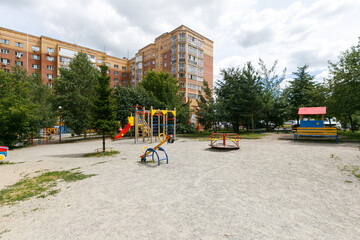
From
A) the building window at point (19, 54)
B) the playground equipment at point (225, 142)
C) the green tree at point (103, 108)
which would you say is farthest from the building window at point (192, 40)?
the building window at point (19, 54)

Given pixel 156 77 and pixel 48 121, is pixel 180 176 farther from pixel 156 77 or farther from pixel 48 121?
pixel 156 77

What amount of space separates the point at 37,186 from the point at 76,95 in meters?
18.0

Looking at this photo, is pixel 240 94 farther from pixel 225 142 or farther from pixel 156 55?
pixel 156 55

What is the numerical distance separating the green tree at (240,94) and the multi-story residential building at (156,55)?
68.6ft

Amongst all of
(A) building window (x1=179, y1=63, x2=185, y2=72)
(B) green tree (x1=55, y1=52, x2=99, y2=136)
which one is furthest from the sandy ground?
(A) building window (x1=179, y1=63, x2=185, y2=72)

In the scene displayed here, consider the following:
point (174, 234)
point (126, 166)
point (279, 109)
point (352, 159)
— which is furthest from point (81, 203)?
point (279, 109)

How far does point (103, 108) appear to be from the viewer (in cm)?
1089

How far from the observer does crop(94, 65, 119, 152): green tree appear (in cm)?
1084

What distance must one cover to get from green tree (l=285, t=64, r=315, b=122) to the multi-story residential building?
2248 cm

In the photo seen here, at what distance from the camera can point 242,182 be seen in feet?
18.1

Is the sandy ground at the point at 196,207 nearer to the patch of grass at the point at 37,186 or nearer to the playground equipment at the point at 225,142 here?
the patch of grass at the point at 37,186

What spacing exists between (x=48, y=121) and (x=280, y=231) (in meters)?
24.6

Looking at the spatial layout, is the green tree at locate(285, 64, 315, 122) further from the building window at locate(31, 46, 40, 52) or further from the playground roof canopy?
the building window at locate(31, 46, 40, 52)

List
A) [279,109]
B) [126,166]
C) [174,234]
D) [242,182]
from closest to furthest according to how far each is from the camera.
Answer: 1. [174,234]
2. [242,182]
3. [126,166]
4. [279,109]
